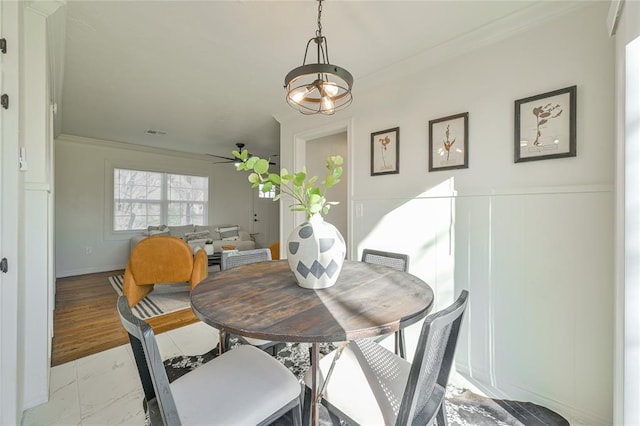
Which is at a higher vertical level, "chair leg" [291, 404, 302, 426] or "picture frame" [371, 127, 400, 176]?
"picture frame" [371, 127, 400, 176]

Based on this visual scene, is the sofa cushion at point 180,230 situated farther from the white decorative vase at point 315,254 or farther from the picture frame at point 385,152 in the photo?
the white decorative vase at point 315,254

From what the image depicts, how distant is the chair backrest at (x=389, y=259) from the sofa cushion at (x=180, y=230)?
474 cm

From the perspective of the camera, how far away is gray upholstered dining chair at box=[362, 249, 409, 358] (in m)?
1.60

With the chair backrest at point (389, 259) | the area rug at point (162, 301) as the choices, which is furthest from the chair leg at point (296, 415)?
the area rug at point (162, 301)

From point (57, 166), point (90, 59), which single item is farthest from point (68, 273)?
point (90, 59)

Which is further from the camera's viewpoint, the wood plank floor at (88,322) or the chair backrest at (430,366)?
the wood plank floor at (88,322)

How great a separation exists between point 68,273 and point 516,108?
6.52 metres

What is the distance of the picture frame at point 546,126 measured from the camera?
4.90ft

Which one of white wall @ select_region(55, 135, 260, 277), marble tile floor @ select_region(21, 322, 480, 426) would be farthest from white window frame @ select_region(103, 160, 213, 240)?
marble tile floor @ select_region(21, 322, 480, 426)

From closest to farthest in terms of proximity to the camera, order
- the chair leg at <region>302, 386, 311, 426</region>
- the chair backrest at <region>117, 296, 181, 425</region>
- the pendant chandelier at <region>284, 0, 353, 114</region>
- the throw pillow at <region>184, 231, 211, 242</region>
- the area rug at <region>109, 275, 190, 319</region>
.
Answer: the chair backrest at <region>117, 296, 181, 425</region> < the chair leg at <region>302, 386, 311, 426</region> < the pendant chandelier at <region>284, 0, 353, 114</region> < the area rug at <region>109, 275, 190, 319</region> < the throw pillow at <region>184, 231, 211, 242</region>

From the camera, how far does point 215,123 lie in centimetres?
385

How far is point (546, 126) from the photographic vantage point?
157 centimetres

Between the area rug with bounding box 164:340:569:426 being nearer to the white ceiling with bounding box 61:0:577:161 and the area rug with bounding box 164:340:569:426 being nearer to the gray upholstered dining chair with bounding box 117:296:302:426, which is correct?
the gray upholstered dining chair with bounding box 117:296:302:426

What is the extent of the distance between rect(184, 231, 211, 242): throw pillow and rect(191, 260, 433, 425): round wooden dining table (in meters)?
4.41
